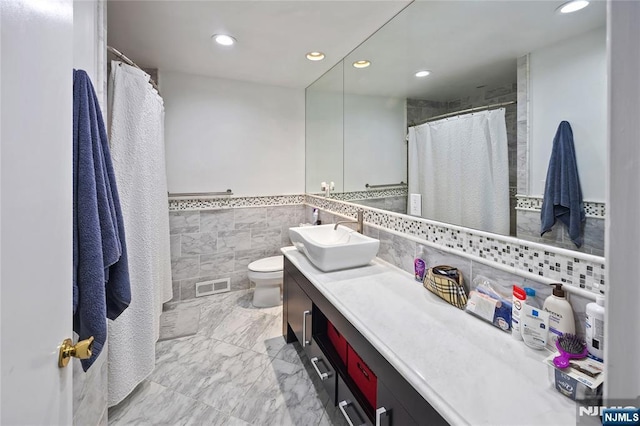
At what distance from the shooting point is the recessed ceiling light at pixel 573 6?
0.97 metres

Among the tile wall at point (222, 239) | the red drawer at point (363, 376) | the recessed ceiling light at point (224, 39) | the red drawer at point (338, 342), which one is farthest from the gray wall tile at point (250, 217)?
the red drawer at point (363, 376)

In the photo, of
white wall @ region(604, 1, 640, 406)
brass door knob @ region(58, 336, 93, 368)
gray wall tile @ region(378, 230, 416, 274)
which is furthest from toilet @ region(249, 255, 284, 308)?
white wall @ region(604, 1, 640, 406)

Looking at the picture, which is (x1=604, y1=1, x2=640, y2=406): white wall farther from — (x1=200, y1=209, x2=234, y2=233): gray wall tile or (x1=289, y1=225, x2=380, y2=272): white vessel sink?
(x1=200, y1=209, x2=234, y2=233): gray wall tile

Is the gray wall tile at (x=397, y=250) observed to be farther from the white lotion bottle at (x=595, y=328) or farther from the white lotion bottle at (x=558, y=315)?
the white lotion bottle at (x=595, y=328)

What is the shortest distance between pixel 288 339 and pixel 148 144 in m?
1.74

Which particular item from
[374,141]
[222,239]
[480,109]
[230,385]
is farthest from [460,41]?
[222,239]

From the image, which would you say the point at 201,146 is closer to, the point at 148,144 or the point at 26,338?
the point at 148,144

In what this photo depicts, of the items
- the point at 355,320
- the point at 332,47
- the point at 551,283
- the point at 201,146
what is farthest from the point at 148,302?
the point at 332,47

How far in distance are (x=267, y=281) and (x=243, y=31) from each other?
2110mm

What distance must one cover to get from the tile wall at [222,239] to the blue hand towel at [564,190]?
8.65 ft

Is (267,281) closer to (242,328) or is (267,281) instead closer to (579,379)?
(242,328)

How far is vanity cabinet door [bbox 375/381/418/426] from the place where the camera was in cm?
88

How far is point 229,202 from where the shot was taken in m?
3.14

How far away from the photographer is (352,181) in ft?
8.56
